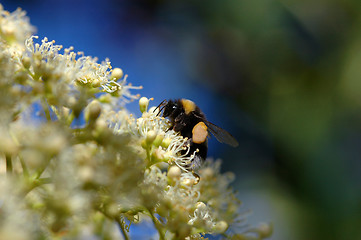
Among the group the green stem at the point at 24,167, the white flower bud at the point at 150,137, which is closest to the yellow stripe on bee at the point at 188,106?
the white flower bud at the point at 150,137

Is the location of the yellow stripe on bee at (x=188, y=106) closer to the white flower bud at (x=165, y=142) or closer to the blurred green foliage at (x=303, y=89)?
the white flower bud at (x=165, y=142)

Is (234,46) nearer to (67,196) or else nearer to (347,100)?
(347,100)

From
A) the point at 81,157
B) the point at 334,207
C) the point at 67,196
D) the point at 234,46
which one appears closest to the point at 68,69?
the point at 81,157

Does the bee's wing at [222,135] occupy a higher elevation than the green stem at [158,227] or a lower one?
higher

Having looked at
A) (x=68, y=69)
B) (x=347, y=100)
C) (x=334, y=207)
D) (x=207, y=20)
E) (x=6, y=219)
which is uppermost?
(x=207, y=20)

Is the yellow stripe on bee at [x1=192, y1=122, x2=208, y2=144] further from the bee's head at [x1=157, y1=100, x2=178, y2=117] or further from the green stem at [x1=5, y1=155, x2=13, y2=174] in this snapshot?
the green stem at [x1=5, y1=155, x2=13, y2=174]

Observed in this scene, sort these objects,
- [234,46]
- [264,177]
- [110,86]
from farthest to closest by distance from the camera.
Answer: [234,46]
[264,177]
[110,86]

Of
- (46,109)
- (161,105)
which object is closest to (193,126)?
(161,105)
